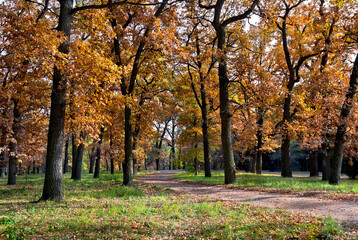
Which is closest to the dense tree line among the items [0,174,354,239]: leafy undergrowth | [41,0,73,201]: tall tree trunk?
[41,0,73,201]: tall tree trunk

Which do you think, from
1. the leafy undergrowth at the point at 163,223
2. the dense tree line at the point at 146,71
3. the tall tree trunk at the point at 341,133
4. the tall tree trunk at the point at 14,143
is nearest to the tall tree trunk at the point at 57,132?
the dense tree line at the point at 146,71

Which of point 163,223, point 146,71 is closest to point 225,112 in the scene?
point 146,71

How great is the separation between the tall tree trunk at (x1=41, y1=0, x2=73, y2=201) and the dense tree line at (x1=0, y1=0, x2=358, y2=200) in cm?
3

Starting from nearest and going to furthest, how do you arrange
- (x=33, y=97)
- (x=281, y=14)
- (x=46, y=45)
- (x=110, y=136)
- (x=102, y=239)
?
(x=102, y=239), (x=46, y=45), (x=33, y=97), (x=281, y=14), (x=110, y=136)

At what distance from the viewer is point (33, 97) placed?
49.9 feet

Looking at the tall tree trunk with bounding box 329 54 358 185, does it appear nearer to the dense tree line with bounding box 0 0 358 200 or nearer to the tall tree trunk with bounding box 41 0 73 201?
the dense tree line with bounding box 0 0 358 200

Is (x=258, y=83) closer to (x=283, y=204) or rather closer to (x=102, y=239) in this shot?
(x=283, y=204)

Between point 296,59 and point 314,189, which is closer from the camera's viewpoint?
point 314,189

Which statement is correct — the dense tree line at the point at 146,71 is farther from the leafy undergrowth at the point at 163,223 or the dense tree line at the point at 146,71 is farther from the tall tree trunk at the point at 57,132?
the leafy undergrowth at the point at 163,223

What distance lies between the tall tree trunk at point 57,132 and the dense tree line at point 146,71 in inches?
1.4

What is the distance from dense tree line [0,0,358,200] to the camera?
8.30 m

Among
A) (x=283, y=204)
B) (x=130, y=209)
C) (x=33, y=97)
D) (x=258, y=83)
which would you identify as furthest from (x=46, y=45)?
(x=258, y=83)

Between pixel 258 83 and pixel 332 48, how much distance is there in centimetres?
468

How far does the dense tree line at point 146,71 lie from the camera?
830 centimetres
